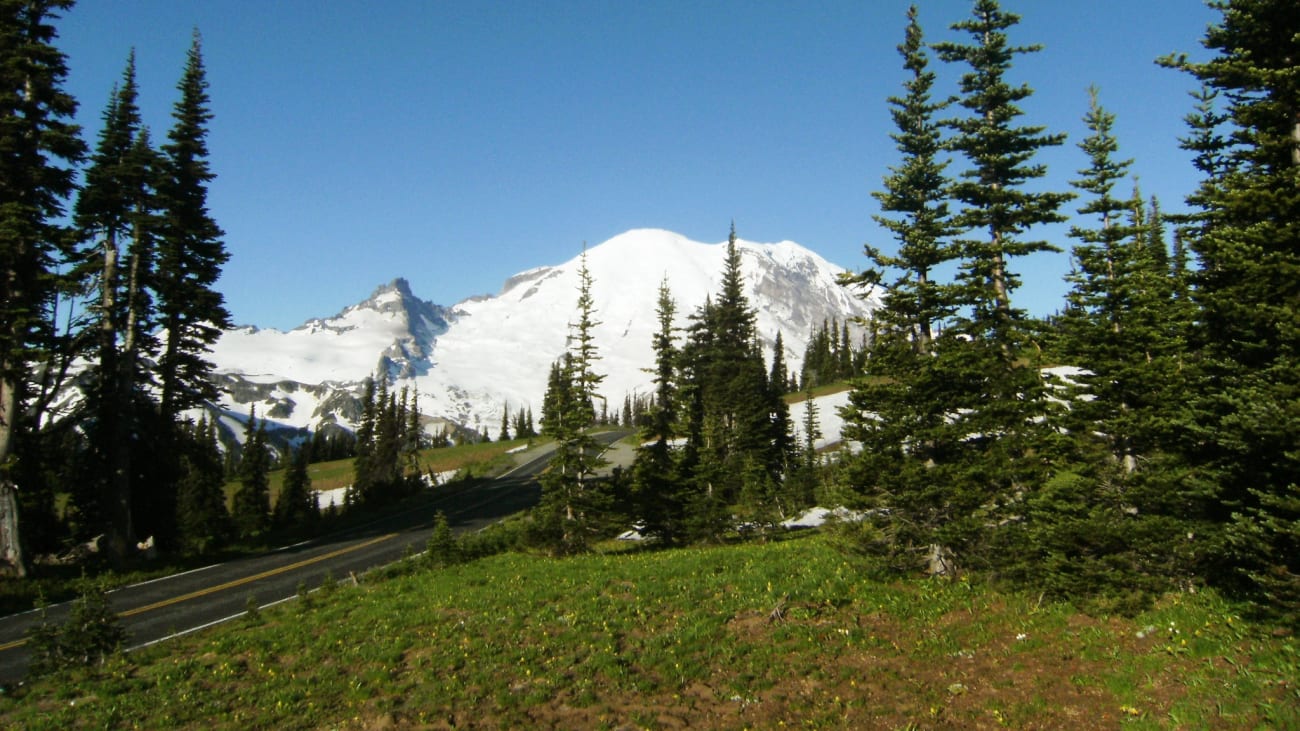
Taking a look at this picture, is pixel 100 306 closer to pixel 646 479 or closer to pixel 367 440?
pixel 646 479

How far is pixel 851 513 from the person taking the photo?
18.6m

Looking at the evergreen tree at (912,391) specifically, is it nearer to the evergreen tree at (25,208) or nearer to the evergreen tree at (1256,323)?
the evergreen tree at (1256,323)

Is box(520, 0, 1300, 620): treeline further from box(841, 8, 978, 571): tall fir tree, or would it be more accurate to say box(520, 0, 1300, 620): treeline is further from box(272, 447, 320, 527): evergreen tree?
box(272, 447, 320, 527): evergreen tree

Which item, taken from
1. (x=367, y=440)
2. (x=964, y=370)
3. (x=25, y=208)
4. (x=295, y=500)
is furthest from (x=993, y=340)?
(x=367, y=440)

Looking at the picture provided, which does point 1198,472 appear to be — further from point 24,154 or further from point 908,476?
point 24,154

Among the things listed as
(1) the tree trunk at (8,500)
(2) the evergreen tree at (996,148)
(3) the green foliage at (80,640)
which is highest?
(2) the evergreen tree at (996,148)

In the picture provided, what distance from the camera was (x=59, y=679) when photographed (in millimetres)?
12930

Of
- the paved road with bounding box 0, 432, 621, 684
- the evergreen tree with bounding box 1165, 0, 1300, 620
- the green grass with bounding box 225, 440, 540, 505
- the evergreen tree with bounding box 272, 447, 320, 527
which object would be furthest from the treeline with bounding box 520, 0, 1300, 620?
the green grass with bounding box 225, 440, 540, 505

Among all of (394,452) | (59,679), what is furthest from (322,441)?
(59,679)

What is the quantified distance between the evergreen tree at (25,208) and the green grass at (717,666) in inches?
498

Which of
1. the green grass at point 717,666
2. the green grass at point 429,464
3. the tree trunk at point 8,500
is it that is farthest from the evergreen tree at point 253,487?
the green grass at point 717,666

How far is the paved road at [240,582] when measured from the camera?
17094mm

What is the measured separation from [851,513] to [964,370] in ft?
15.8

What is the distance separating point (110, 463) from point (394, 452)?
4665 centimetres
